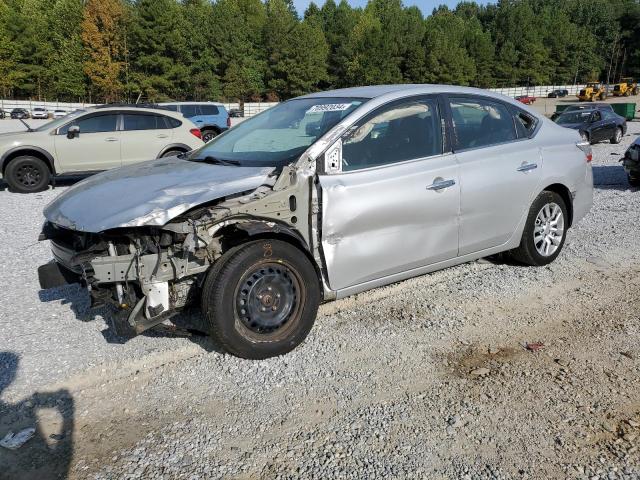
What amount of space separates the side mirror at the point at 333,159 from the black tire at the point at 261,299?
0.64 meters

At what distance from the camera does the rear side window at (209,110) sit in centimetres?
2086

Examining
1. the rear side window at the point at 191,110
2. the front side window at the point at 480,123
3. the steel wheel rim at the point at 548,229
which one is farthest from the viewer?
the rear side window at the point at 191,110

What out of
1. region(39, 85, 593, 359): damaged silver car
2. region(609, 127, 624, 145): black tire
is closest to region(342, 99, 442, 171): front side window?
region(39, 85, 593, 359): damaged silver car

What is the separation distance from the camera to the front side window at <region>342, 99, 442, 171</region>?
156 inches

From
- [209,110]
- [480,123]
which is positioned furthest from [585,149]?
[209,110]

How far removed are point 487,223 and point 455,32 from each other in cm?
10735

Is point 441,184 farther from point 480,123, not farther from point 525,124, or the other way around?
point 525,124

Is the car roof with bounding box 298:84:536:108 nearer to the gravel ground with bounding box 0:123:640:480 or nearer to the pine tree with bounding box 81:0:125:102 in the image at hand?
the gravel ground with bounding box 0:123:640:480

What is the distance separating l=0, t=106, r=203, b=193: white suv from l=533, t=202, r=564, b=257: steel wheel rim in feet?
27.4

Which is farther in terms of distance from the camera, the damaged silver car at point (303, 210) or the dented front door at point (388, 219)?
the dented front door at point (388, 219)

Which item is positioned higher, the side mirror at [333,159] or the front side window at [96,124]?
the front side window at [96,124]

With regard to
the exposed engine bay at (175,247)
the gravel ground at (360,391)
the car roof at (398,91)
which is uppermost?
the car roof at (398,91)

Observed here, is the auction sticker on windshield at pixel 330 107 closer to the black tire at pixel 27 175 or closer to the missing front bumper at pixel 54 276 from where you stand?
the missing front bumper at pixel 54 276

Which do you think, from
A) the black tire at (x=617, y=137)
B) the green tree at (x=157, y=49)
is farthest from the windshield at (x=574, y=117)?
the green tree at (x=157, y=49)
